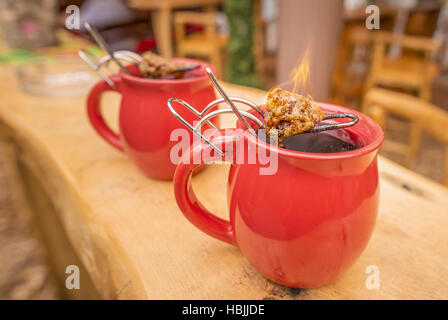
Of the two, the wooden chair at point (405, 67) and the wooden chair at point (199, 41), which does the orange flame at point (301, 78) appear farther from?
the wooden chair at point (199, 41)

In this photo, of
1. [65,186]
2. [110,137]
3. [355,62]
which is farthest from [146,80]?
[355,62]

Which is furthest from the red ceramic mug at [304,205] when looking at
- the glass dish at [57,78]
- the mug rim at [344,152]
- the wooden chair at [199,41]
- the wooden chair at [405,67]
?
the wooden chair at [199,41]

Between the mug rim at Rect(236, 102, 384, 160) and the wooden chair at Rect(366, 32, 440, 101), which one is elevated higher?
the mug rim at Rect(236, 102, 384, 160)

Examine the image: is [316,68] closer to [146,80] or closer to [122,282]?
[146,80]

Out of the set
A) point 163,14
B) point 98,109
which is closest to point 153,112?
point 98,109

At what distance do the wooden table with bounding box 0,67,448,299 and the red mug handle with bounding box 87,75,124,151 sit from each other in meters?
0.06

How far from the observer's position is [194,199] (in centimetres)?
42

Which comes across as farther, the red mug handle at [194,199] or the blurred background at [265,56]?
the blurred background at [265,56]

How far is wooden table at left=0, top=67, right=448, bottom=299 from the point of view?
40 centimetres

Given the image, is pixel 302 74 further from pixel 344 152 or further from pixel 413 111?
pixel 413 111

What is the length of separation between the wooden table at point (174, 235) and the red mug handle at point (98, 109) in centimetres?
6

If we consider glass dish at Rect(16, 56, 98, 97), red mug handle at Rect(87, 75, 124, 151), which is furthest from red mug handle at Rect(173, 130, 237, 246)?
glass dish at Rect(16, 56, 98, 97)

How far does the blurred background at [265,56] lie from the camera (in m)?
1.11

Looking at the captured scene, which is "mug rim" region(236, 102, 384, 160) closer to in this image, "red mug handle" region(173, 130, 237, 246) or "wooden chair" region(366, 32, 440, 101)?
"red mug handle" region(173, 130, 237, 246)
